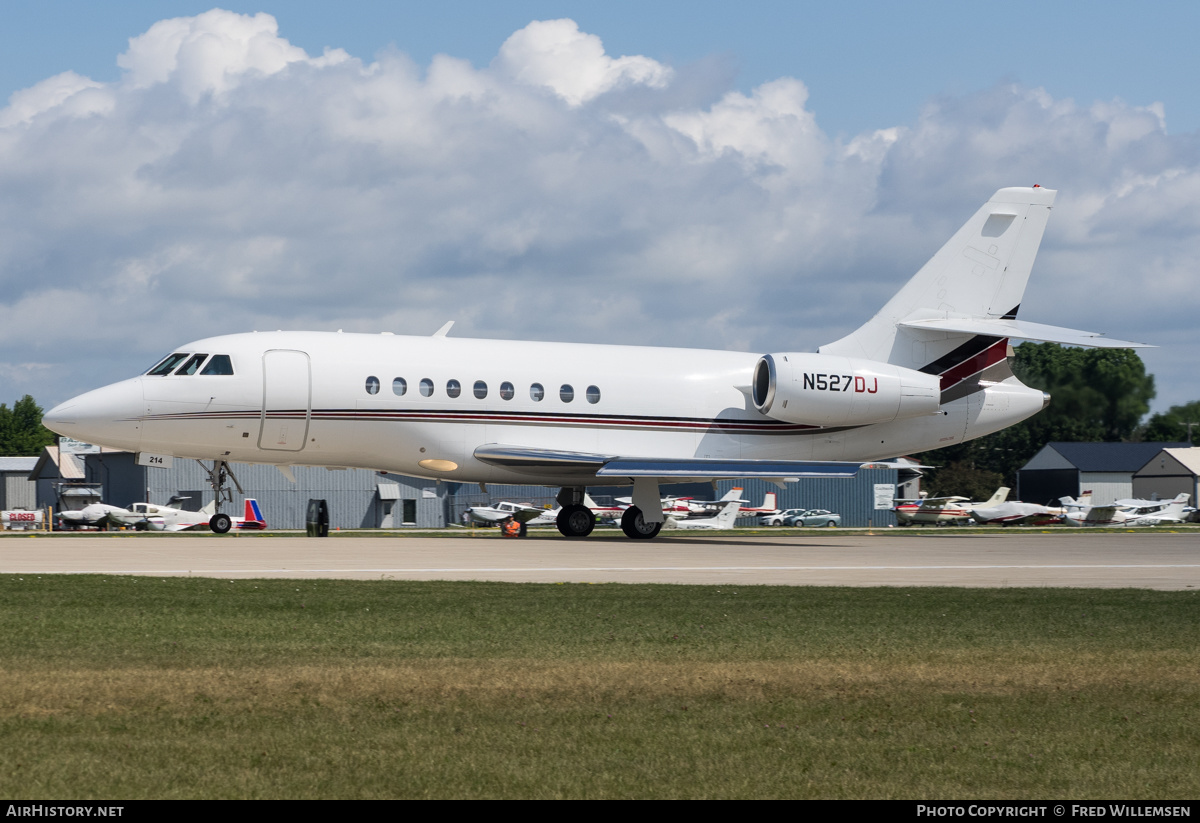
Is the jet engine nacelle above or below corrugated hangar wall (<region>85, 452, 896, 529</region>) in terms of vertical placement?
above

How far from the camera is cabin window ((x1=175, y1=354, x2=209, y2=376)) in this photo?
28656mm

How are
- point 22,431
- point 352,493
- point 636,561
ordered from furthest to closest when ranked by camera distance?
1. point 22,431
2. point 352,493
3. point 636,561

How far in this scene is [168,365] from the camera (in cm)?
2883

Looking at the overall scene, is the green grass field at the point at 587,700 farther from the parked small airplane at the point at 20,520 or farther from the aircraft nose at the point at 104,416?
the parked small airplane at the point at 20,520

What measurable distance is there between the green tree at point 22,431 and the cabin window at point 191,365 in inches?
5125

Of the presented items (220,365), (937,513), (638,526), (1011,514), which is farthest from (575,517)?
(937,513)

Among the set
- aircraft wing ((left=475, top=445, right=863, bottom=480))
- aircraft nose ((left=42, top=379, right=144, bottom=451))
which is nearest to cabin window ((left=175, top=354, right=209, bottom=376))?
aircraft nose ((left=42, top=379, right=144, bottom=451))

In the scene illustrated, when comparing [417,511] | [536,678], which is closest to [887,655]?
Answer: [536,678]

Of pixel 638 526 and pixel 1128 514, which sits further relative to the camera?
pixel 1128 514

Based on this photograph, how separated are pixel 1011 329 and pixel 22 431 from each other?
5600 inches

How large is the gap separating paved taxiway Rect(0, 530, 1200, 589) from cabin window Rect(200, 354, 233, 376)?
3791 mm

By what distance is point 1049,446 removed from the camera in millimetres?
91562

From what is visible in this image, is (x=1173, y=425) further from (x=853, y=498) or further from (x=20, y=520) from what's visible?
(x=20, y=520)

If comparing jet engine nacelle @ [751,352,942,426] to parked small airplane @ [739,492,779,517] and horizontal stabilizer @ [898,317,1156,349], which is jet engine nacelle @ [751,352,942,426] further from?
parked small airplane @ [739,492,779,517]
